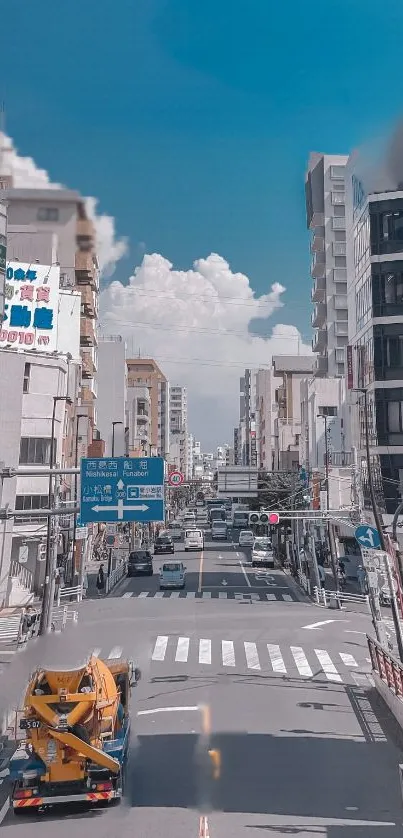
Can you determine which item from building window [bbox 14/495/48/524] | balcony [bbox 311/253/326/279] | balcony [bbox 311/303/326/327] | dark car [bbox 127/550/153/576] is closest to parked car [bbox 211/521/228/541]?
balcony [bbox 311/303/326/327]

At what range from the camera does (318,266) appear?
89188 mm

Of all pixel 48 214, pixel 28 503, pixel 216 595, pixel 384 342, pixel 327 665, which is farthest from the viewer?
pixel 384 342

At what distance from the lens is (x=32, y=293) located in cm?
4641

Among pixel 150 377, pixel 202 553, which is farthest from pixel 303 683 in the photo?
pixel 150 377

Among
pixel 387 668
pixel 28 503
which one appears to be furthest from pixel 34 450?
pixel 387 668

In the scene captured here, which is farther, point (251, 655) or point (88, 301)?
point (88, 301)

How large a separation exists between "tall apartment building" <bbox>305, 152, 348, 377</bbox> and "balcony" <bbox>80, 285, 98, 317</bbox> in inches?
1180

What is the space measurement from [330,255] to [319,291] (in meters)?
4.45

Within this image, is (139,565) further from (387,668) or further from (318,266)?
(318,266)

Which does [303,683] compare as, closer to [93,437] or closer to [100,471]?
[100,471]

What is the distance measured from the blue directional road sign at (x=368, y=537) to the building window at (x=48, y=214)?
15928mm

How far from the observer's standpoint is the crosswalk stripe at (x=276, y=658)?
24.8 meters

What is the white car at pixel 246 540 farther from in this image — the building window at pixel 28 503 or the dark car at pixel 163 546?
the building window at pixel 28 503

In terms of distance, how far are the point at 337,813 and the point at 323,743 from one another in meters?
4.11
